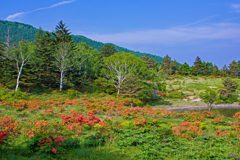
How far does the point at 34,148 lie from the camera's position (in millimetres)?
14195

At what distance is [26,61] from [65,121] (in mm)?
33082

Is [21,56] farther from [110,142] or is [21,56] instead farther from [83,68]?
[110,142]

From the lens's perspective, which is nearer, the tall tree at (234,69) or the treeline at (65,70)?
the treeline at (65,70)

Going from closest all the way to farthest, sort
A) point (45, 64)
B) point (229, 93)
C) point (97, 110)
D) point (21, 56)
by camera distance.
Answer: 1. point (97, 110)
2. point (21, 56)
3. point (45, 64)
4. point (229, 93)

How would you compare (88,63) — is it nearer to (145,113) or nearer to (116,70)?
(116,70)

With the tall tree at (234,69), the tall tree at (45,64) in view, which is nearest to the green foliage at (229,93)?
the tall tree at (45,64)

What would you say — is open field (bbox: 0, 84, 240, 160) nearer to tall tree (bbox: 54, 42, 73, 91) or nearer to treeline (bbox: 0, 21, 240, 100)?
treeline (bbox: 0, 21, 240, 100)

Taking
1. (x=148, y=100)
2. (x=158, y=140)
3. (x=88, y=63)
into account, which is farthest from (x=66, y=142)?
(x=88, y=63)

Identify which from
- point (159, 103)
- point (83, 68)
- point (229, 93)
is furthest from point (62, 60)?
point (229, 93)

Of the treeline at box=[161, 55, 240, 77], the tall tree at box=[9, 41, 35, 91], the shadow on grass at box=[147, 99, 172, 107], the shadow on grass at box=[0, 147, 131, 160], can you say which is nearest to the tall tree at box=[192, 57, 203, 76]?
the treeline at box=[161, 55, 240, 77]

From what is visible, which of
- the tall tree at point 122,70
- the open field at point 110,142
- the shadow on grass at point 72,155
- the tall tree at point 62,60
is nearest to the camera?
the shadow on grass at point 72,155

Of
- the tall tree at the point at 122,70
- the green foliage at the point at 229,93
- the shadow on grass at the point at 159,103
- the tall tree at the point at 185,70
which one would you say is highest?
the tall tree at the point at 185,70

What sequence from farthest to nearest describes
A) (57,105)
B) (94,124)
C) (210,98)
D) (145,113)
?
(210,98), (57,105), (145,113), (94,124)

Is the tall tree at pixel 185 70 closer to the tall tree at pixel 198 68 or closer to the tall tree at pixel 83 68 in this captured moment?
the tall tree at pixel 198 68
